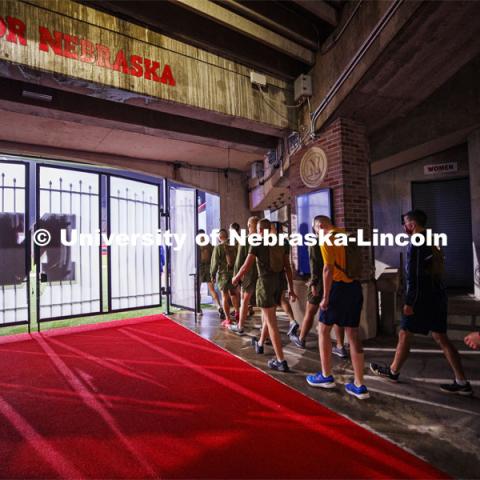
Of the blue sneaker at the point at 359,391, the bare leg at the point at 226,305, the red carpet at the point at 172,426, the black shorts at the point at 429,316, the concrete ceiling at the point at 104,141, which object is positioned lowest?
the red carpet at the point at 172,426

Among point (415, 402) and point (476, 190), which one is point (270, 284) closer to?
point (415, 402)

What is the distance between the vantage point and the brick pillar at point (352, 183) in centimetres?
498

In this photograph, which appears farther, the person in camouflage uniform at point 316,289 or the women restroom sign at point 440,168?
the women restroom sign at point 440,168

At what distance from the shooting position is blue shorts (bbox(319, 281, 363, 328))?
2.99 metres

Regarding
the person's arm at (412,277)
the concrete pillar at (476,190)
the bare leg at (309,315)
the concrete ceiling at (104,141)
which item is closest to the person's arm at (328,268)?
the person's arm at (412,277)

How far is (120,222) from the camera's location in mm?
7543

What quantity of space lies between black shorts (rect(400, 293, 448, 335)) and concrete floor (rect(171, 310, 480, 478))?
2.10 ft

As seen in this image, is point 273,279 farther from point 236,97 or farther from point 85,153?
point 85,153

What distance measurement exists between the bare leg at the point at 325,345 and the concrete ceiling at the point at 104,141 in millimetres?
5201

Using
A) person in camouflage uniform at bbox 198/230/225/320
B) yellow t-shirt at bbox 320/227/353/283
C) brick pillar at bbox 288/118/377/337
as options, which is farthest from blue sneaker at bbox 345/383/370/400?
person in camouflage uniform at bbox 198/230/225/320

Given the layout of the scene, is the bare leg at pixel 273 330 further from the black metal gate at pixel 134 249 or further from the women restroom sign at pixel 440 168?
the women restroom sign at pixel 440 168

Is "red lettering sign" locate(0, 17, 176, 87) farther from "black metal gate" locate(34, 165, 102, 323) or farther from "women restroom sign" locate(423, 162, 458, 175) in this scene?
"women restroom sign" locate(423, 162, 458, 175)

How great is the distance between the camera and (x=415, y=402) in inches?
115

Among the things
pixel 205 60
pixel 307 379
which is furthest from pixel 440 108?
pixel 307 379
